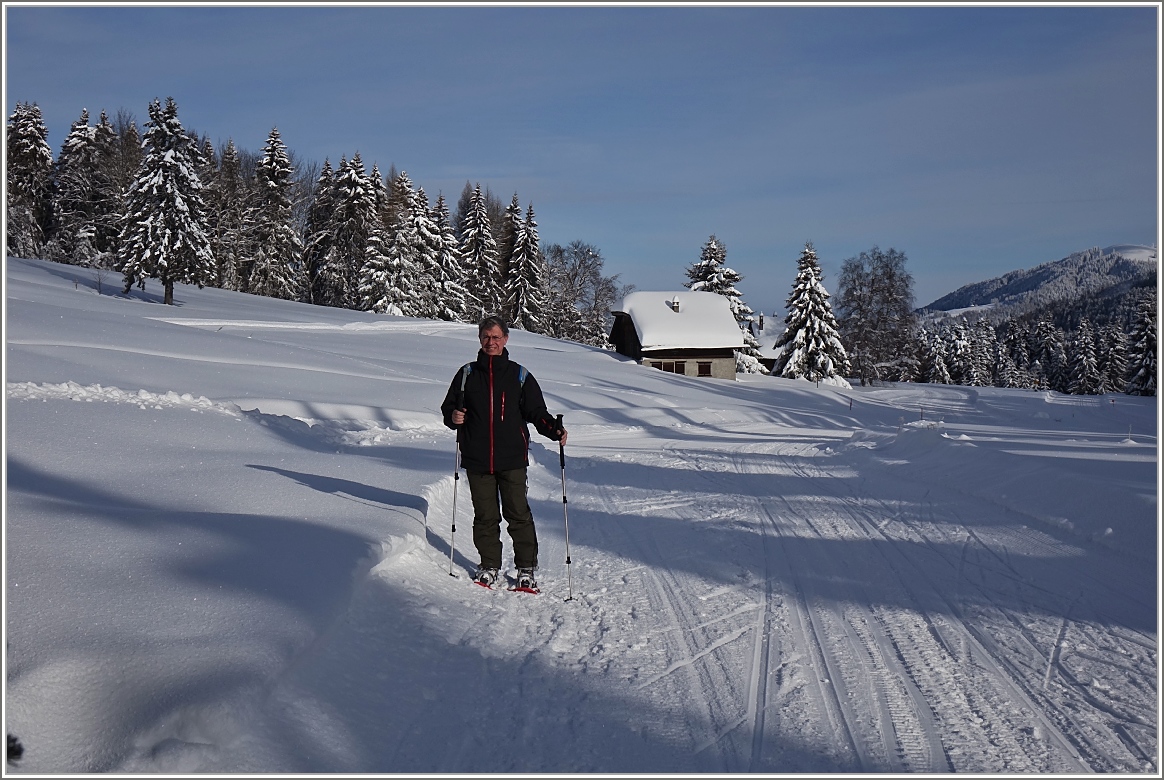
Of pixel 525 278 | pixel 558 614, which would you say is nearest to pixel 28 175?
pixel 525 278

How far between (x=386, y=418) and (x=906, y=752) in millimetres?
14212

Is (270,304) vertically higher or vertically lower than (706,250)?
lower

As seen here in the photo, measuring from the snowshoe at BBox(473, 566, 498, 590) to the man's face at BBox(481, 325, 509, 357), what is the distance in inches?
69.9

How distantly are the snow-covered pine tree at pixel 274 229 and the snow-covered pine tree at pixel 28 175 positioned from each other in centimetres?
1324

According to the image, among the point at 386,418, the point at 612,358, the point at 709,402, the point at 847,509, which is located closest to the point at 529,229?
the point at 612,358

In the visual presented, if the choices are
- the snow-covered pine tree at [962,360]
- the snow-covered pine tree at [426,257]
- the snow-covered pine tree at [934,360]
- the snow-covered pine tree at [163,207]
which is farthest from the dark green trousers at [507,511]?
the snow-covered pine tree at [962,360]

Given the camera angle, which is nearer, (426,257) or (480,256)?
(426,257)

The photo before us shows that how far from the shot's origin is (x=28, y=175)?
161 feet

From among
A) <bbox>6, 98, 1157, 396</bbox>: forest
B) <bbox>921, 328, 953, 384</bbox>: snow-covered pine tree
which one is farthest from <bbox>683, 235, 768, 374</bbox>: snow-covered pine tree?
<bbox>921, 328, 953, 384</bbox>: snow-covered pine tree

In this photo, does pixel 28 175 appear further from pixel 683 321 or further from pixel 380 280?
pixel 683 321

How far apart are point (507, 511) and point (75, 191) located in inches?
2351

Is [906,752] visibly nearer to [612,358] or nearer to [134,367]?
[134,367]

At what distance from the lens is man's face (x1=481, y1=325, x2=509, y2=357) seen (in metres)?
5.78

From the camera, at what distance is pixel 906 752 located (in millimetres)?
3543
